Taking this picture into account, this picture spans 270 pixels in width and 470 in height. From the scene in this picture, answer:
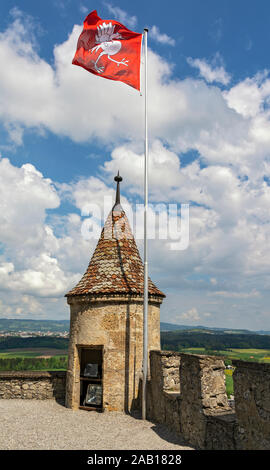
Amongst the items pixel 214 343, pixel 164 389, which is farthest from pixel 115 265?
pixel 214 343

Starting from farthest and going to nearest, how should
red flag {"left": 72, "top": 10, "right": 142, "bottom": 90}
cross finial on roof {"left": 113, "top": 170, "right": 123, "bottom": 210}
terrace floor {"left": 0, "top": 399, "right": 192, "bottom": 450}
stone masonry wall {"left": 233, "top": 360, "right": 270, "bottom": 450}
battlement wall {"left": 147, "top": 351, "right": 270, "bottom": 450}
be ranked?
1. cross finial on roof {"left": 113, "top": 170, "right": 123, "bottom": 210}
2. red flag {"left": 72, "top": 10, "right": 142, "bottom": 90}
3. terrace floor {"left": 0, "top": 399, "right": 192, "bottom": 450}
4. battlement wall {"left": 147, "top": 351, "right": 270, "bottom": 450}
5. stone masonry wall {"left": 233, "top": 360, "right": 270, "bottom": 450}

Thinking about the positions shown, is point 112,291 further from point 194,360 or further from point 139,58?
point 139,58

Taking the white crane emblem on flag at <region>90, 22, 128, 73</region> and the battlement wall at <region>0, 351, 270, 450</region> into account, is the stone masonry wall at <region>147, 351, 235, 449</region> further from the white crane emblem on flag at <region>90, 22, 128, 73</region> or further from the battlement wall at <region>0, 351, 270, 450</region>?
the white crane emblem on flag at <region>90, 22, 128, 73</region>

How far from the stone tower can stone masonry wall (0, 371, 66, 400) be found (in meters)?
1.55

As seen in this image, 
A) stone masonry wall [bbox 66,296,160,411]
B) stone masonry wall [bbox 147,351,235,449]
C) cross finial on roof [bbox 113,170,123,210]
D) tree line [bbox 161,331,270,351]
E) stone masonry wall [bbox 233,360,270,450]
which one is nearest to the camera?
stone masonry wall [bbox 233,360,270,450]

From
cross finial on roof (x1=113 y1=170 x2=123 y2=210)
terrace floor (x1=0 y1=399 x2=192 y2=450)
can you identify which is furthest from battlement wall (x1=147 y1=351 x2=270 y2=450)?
cross finial on roof (x1=113 y1=170 x2=123 y2=210)

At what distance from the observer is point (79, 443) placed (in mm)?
7977

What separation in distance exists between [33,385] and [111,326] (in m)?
5.12

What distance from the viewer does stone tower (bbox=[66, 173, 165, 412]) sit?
10852 mm

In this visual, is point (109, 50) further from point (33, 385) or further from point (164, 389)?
point (33, 385)

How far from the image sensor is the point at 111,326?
1128cm
